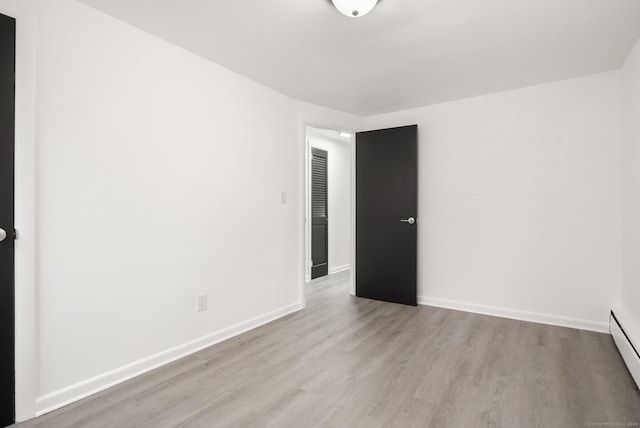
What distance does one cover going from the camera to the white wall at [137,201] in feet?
5.94

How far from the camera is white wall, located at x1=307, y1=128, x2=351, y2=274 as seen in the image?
5562mm

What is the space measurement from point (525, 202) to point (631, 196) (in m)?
0.80

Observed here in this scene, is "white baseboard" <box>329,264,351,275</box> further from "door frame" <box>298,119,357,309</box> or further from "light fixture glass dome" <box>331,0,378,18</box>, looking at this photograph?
"light fixture glass dome" <box>331,0,378,18</box>

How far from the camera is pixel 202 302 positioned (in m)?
2.60

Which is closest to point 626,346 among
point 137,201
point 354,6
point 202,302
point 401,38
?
point 401,38

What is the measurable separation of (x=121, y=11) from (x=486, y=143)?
3363 millimetres

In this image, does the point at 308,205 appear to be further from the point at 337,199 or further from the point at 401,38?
the point at 401,38

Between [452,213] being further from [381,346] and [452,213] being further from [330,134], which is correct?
[330,134]

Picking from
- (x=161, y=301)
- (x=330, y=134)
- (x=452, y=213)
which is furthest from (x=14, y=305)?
(x=330, y=134)

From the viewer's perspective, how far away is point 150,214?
7.41 feet

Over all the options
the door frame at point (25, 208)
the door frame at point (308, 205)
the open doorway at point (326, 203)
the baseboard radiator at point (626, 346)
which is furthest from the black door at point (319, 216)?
the door frame at point (25, 208)

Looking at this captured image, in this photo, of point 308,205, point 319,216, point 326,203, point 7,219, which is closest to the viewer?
point 7,219

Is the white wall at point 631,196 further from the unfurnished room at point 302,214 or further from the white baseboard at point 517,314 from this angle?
the white baseboard at point 517,314

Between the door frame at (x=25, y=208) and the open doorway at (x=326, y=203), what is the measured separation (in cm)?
349
